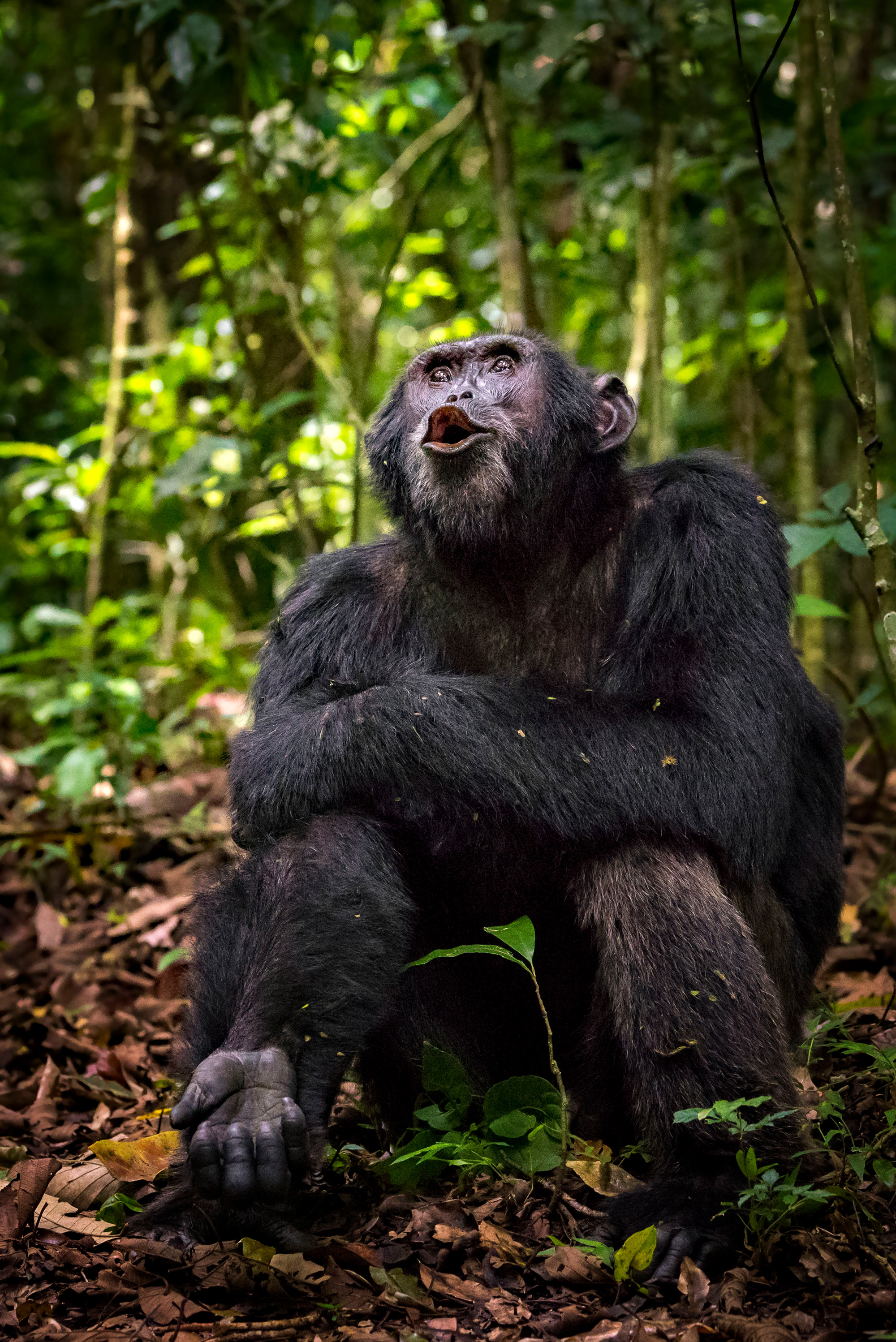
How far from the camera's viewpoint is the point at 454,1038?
3.82m

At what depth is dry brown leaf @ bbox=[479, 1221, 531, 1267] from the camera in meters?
3.00

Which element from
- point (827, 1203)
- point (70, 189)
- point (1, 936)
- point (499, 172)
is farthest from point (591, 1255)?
point (70, 189)

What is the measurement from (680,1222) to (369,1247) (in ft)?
2.54

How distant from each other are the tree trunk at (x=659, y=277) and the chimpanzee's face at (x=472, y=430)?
241cm

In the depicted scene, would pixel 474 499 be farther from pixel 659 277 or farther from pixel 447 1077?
pixel 659 277

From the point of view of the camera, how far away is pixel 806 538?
4.95 meters

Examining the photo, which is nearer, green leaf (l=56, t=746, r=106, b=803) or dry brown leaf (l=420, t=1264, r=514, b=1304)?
dry brown leaf (l=420, t=1264, r=514, b=1304)

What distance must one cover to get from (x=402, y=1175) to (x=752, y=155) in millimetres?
5631

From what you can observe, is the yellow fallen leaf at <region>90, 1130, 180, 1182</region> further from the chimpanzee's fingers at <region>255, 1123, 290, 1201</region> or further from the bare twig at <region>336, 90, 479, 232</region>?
the bare twig at <region>336, 90, 479, 232</region>

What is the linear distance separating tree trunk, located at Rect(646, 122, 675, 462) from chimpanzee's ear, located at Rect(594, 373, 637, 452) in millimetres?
2373

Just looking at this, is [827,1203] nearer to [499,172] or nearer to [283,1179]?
[283,1179]

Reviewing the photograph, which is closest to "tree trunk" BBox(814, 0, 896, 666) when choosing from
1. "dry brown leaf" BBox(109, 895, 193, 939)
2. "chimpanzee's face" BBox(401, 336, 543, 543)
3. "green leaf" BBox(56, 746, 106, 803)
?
"chimpanzee's face" BBox(401, 336, 543, 543)

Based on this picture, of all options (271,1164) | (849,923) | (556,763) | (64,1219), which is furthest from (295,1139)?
(849,923)

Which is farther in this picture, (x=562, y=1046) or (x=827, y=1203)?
(x=562, y=1046)
